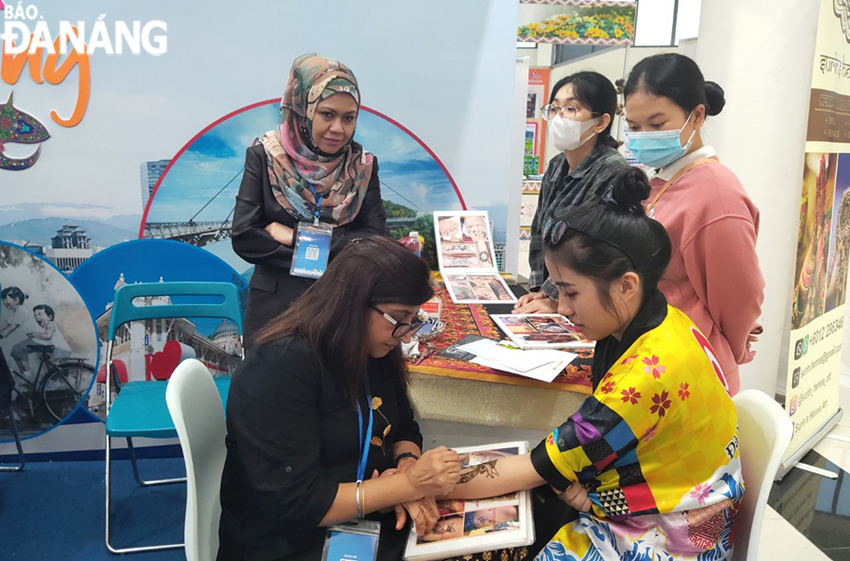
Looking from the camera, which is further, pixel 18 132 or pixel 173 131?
pixel 173 131

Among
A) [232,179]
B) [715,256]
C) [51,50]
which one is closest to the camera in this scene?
[715,256]

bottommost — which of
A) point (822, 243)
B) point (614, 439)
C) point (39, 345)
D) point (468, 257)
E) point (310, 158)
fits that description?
point (39, 345)

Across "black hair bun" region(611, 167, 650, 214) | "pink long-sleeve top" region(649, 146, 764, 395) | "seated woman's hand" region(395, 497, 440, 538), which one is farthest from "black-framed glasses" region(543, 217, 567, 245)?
"seated woman's hand" region(395, 497, 440, 538)

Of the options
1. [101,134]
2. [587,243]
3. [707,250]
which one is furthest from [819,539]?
[101,134]

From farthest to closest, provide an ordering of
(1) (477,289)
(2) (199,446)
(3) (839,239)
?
1. (3) (839,239)
2. (1) (477,289)
3. (2) (199,446)

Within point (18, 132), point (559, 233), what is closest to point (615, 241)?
point (559, 233)

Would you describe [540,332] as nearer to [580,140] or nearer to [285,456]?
[580,140]

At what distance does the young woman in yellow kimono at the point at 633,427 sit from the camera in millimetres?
1164

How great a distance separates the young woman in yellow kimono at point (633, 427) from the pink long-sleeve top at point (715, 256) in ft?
1.07

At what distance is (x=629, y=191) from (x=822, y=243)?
90.0 inches

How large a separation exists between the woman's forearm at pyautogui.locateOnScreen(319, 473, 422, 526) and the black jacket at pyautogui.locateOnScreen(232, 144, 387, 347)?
0.91 meters

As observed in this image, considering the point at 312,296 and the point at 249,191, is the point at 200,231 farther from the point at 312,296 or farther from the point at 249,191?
the point at 312,296

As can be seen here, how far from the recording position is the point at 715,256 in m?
1.58

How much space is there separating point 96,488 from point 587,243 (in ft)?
8.14
